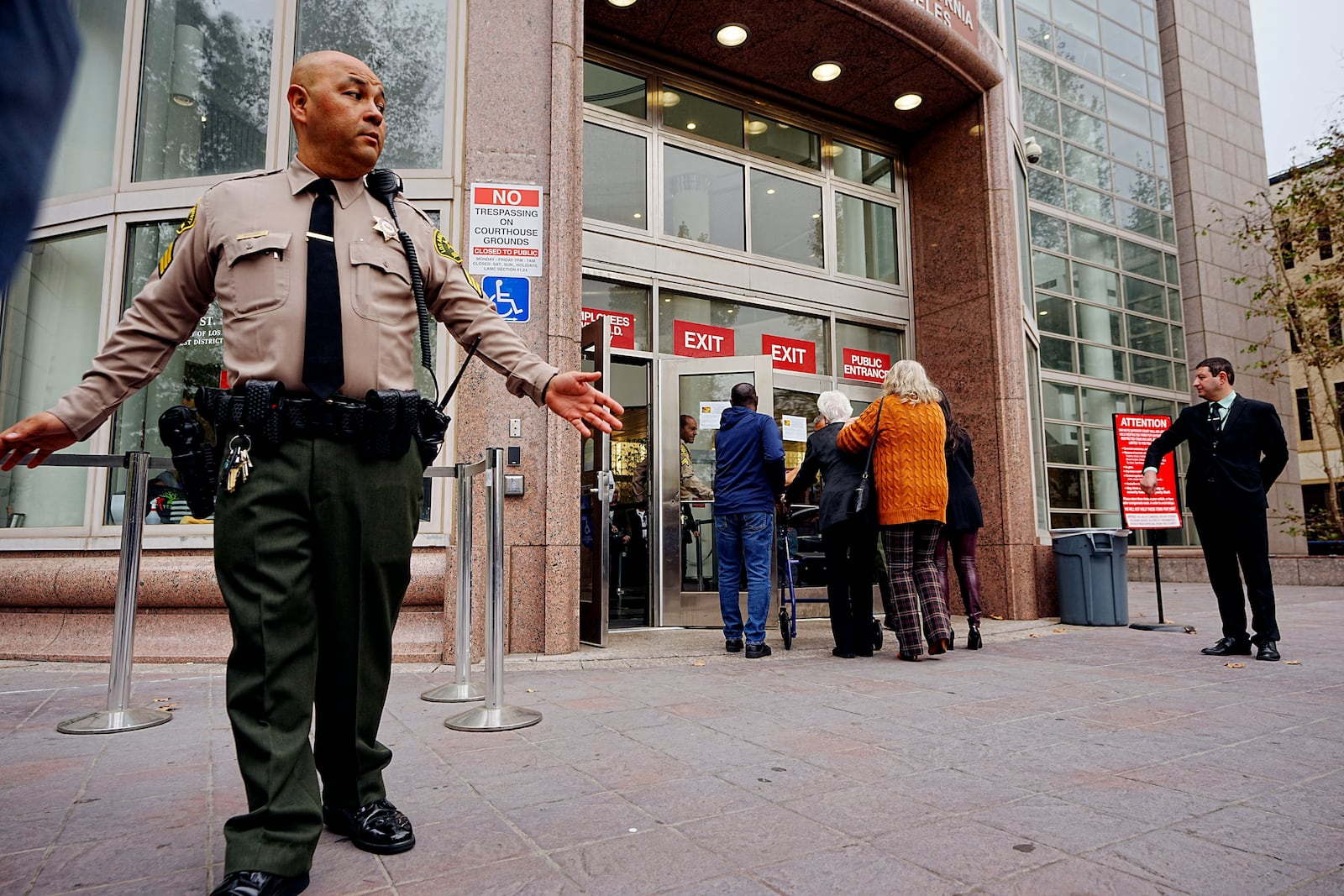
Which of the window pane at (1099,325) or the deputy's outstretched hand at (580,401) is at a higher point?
the window pane at (1099,325)

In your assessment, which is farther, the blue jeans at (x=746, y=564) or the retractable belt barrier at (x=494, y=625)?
the blue jeans at (x=746, y=564)

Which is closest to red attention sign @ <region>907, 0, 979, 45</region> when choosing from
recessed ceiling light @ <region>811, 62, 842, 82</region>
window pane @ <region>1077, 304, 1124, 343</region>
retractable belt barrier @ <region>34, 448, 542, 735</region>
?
recessed ceiling light @ <region>811, 62, 842, 82</region>

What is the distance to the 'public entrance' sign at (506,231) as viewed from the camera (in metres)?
6.11

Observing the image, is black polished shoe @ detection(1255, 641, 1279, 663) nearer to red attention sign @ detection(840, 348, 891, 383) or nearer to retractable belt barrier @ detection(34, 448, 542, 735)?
red attention sign @ detection(840, 348, 891, 383)

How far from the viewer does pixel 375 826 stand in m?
2.20

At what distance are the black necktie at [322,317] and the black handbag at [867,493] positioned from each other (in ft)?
13.8

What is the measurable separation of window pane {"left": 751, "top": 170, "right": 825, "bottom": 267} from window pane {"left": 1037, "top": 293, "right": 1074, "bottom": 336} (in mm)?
4970

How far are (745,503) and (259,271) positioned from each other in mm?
4336

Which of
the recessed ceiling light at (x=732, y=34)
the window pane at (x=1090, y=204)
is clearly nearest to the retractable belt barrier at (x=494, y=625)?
the recessed ceiling light at (x=732, y=34)

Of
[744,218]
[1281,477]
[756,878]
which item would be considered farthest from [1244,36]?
[756,878]

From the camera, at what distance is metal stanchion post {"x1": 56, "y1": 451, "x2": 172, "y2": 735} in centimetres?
379

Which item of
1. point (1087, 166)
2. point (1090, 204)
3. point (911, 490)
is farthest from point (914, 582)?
point (1087, 166)

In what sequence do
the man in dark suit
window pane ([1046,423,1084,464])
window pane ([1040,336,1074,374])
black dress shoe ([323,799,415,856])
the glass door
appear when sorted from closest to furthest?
black dress shoe ([323,799,415,856]) < the man in dark suit < the glass door < window pane ([1046,423,1084,464]) < window pane ([1040,336,1074,374])

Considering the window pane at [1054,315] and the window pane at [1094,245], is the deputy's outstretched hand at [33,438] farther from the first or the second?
the window pane at [1094,245]
